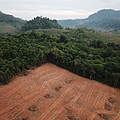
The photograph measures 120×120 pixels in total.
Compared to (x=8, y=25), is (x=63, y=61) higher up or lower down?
lower down

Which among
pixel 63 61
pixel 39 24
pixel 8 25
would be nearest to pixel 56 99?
pixel 63 61

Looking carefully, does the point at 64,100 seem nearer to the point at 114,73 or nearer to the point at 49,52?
the point at 114,73

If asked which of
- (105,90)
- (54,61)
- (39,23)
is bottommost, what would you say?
(105,90)

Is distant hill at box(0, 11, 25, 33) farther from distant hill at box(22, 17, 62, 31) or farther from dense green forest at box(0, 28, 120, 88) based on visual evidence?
dense green forest at box(0, 28, 120, 88)

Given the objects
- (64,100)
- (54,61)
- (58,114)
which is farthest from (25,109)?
(54,61)

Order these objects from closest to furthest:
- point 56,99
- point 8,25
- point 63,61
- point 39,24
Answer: point 56,99 → point 63,61 → point 39,24 → point 8,25

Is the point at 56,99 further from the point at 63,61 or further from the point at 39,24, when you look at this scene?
the point at 39,24

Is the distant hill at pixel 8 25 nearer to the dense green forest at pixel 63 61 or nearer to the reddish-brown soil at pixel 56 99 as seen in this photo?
the dense green forest at pixel 63 61

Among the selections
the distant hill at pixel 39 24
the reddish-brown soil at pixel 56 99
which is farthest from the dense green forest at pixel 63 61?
the distant hill at pixel 39 24

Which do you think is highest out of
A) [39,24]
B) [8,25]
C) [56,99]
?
[39,24]

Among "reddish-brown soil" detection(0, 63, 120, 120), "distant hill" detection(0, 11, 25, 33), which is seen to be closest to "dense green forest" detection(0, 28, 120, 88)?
"reddish-brown soil" detection(0, 63, 120, 120)
